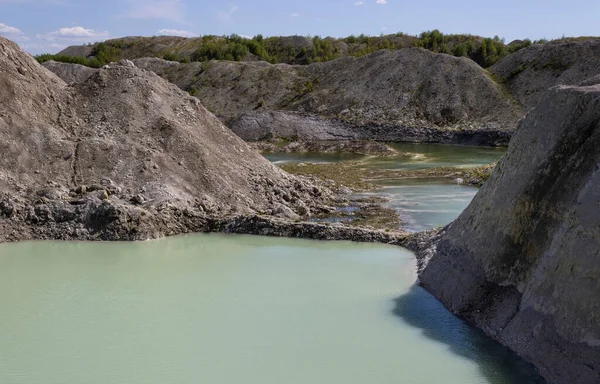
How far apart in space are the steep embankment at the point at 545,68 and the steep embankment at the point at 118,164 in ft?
138

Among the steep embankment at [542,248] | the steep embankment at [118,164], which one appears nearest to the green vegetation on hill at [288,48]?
the steep embankment at [118,164]

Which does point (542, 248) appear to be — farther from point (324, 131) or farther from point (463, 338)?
point (324, 131)

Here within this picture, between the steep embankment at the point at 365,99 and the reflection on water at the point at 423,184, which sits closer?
the reflection on water at the point at 423,184

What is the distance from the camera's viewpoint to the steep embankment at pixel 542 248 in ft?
35.8

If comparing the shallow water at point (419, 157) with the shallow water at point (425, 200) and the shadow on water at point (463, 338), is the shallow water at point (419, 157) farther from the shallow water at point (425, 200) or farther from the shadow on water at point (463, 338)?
the shadow on water at point (463, 338)

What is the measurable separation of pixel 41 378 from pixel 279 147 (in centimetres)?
4489

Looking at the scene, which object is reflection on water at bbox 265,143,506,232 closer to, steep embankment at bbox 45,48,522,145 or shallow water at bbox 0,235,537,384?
steep embankment at bbox 45,48,522,145

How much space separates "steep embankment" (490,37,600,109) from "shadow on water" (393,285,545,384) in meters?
50.2

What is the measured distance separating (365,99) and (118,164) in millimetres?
44821

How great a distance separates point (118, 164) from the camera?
79.9ft

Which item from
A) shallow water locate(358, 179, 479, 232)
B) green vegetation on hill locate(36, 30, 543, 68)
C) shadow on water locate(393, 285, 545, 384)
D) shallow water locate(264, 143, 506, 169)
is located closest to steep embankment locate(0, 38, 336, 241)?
shallow water locate(358, 179, 479, 232)

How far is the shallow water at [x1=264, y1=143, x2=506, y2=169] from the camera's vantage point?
43.7 m

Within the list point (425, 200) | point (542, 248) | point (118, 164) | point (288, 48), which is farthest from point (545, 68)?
point (542, 248)

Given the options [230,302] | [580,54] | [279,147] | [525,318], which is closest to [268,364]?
[230,302]
